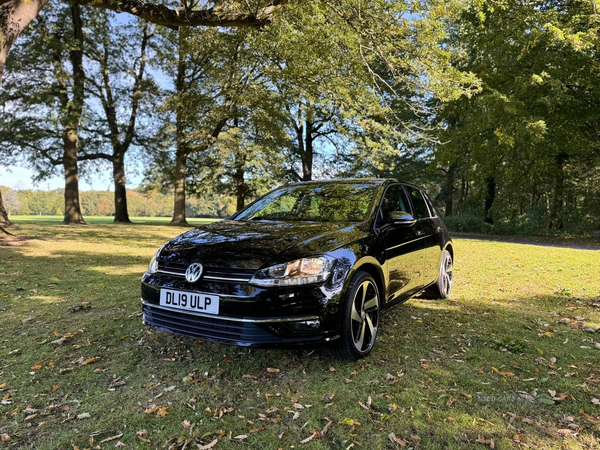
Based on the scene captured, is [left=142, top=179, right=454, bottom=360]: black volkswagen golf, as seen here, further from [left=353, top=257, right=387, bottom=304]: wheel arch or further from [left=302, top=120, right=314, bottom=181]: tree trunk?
[left=302, top=120, right=314, bottom=181]: tree trunk

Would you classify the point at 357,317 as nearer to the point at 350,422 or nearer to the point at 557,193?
the point at 350,422

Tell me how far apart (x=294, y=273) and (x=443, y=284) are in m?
3.44

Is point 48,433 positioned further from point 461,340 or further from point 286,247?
point 461,340

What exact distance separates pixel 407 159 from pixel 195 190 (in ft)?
54.2

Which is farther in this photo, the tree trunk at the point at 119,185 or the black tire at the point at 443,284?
the tree trunk at the point at 119,185

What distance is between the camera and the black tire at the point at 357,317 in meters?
3.09

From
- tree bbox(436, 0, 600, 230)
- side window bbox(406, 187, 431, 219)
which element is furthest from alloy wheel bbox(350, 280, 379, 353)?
tree bbox(436, 0, 600, 230)

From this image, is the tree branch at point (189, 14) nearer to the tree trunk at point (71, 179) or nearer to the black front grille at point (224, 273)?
the black front grille at point (224, 273)

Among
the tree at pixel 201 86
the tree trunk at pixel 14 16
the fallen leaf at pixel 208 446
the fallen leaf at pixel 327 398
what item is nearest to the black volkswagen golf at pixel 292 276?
the fallen leaf at pixel 327 398

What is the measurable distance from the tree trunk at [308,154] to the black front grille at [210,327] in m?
24.0

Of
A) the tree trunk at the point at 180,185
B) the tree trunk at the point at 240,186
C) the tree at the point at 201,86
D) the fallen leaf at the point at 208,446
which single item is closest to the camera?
the fallen leaf at the point at 208,446

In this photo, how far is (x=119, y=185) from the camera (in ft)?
81.4

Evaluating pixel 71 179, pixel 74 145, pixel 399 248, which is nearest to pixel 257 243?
pixel 399 248

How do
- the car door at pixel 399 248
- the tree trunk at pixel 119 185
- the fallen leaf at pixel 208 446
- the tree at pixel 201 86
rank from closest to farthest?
the fallen leaf at pixel 208 446 → the car door at pixel 399 248 → the tree at pixel 201 86 → the tree trunk at pixel 119 185
